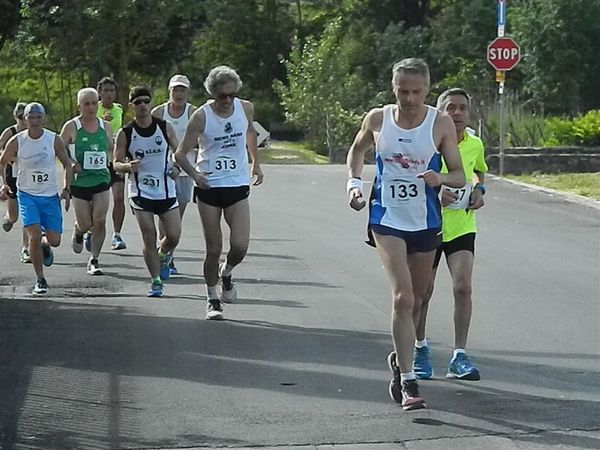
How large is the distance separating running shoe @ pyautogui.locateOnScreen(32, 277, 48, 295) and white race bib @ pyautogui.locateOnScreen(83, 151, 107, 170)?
5.13 ft

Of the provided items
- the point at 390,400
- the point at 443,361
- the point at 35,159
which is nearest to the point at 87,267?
the point at 35,159

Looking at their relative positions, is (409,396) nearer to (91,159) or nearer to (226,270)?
(226,270)

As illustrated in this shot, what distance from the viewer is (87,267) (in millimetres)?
14438

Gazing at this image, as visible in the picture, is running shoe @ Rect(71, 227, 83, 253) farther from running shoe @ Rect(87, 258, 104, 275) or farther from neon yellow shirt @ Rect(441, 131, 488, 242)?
neon yellow shirt @ Rect(441, 131, 488, 242)

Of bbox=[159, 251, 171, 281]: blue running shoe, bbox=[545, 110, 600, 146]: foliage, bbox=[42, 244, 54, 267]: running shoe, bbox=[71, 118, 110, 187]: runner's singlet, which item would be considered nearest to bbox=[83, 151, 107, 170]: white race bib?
bbox=[71, 118, 110, 187]: runner's singlet

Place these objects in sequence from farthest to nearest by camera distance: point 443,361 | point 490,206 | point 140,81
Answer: point 140,81
point 490,206
point 443,361

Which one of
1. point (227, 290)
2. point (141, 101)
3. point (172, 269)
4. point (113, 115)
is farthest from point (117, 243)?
point (227, 290)

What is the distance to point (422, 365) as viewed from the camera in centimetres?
869

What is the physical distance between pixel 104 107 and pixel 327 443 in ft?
30.4

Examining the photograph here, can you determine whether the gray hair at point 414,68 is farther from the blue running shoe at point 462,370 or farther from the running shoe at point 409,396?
the blue running shoe at point 462,370

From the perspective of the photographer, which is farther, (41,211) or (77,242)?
(77,242)

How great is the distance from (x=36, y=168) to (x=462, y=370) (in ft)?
18.2

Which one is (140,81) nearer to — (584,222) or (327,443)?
(584,222)

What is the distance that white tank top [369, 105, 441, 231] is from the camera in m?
7.90
